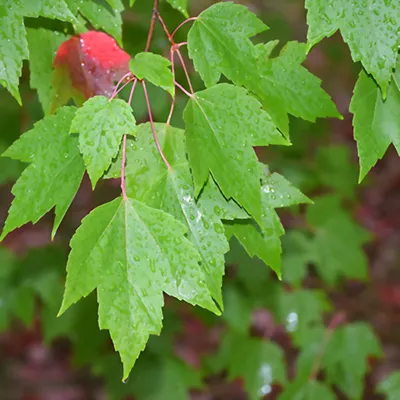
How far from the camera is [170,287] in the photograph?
1048 millimetres

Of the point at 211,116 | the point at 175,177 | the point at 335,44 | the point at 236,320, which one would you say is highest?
the point at 211,116

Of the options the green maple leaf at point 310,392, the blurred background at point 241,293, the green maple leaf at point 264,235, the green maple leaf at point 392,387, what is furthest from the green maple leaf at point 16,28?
the green maple leaf at point 310,392

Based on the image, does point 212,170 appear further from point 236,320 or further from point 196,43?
point 236,320

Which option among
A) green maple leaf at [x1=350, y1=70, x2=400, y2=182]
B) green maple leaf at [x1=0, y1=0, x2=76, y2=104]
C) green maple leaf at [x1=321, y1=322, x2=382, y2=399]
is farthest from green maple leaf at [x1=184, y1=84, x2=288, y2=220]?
green maple leaf at [x1=321, y1=322, x2=382, y2=399]

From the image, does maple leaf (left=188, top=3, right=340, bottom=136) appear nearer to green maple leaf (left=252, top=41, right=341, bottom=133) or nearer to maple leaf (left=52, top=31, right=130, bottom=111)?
green maple leaf (left=252, top=41, right=341, bottom=133)

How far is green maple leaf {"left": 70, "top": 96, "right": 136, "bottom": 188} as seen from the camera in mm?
1054

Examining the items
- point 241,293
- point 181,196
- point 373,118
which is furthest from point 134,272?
point 241,293

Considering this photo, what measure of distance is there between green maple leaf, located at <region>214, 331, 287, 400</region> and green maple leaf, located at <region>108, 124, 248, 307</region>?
1672 millimetres

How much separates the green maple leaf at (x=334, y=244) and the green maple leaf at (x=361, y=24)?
1.77 metres

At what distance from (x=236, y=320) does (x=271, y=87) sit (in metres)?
1.73

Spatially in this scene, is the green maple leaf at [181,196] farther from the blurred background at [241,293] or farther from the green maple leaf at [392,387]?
the green maple leaf at [392,387]

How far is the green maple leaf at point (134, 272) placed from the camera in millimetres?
1035

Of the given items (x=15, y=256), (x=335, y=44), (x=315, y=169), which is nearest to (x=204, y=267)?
(x=15, y=256)

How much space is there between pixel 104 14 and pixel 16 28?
228mm
